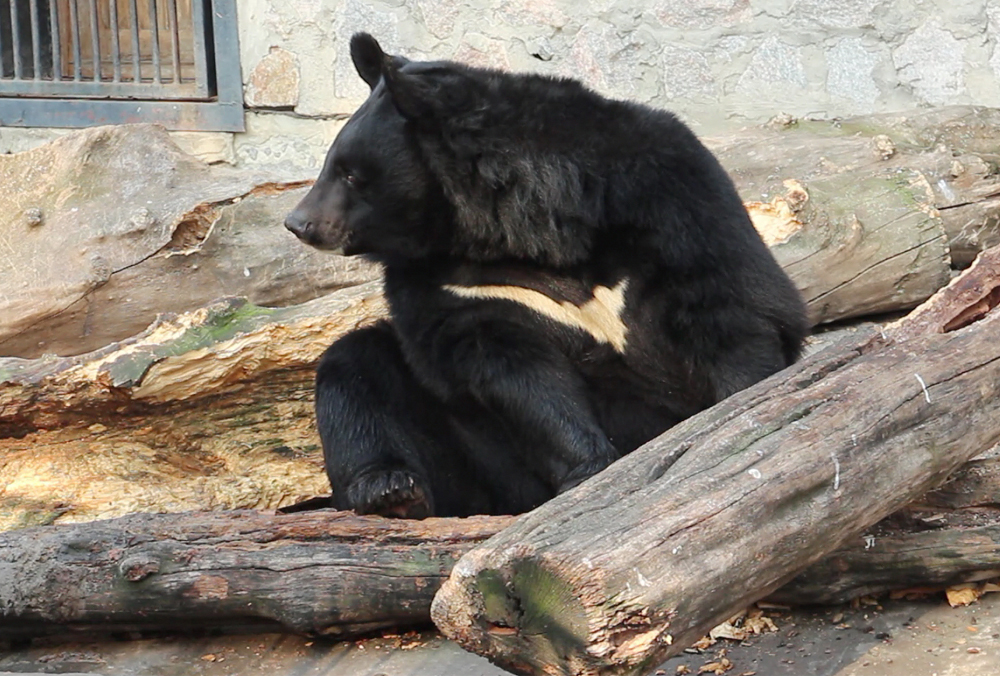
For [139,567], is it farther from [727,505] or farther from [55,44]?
[55,44]

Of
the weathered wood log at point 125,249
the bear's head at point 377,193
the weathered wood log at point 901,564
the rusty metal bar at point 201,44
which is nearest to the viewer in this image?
the weathered wood log at point 901,564

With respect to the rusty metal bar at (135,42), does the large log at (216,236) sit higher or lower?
lower

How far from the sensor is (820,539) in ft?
7.80

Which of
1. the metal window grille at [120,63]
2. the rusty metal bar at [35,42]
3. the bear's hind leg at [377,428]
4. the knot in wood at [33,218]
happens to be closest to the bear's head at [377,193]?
the bear's hind leg at [377,428]

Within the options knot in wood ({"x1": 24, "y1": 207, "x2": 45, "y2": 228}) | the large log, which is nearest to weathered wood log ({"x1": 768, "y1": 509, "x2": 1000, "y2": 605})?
the large log

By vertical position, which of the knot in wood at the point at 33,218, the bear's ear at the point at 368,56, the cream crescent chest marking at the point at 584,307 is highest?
the bear's ear at the point at 368,56

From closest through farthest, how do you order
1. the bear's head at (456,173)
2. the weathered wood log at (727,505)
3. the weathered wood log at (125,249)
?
the weathered wood log at (727,505)
the bear's head at (456,173)
the weathered wood log at (125,249)

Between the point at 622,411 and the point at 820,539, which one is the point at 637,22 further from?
the point at 820,539

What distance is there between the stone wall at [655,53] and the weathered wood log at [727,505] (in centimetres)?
309

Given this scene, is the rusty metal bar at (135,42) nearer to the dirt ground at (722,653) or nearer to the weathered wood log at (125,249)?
the weathered wood log at (125,249)

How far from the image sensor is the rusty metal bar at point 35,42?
20.2ft

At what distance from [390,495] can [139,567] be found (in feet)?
2.03

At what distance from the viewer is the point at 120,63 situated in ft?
20.7

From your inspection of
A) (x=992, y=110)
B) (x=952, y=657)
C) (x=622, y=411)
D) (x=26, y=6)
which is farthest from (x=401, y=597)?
(x=26, y=6)
